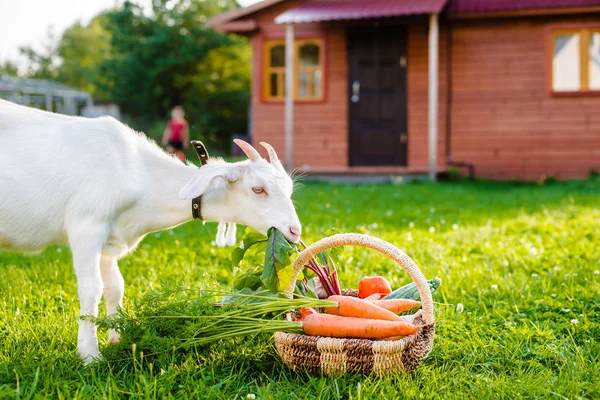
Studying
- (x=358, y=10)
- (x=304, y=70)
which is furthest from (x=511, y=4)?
(x=304, y=70)

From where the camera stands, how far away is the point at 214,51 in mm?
35156

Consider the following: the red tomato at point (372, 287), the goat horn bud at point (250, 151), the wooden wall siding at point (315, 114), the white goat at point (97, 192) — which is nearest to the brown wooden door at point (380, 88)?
the wooden wall siding at point (315, 114)

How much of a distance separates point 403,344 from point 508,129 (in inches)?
519

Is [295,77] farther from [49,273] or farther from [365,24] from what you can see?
[49,273]

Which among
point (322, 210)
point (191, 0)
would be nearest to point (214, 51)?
point (191, 0)

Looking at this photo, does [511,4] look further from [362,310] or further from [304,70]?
[362,310]

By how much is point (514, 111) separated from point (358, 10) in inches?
162

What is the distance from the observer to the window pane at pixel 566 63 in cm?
1511

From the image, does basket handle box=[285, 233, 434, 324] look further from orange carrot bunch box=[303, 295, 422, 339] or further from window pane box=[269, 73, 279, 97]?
window pane box=[269, 73, 279, 97]

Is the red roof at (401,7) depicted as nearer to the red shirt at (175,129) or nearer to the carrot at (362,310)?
the red shirt at (175,129)

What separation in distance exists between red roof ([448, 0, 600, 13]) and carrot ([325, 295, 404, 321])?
12.6 m

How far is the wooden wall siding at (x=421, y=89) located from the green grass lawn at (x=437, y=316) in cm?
750

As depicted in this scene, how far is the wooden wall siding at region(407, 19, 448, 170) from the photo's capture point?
15.5m

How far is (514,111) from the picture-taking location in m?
15.3
